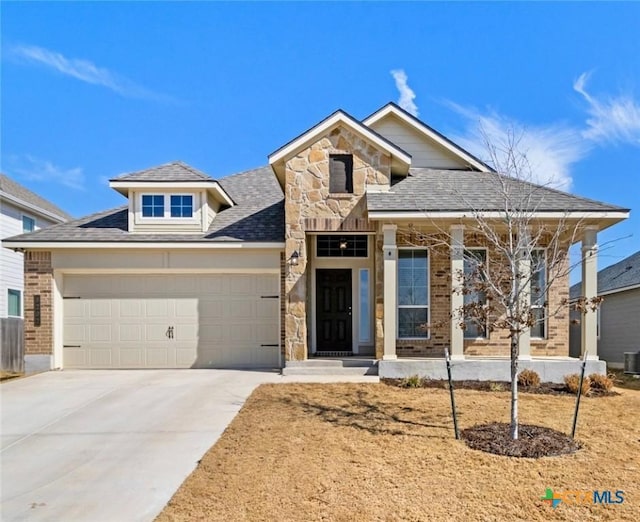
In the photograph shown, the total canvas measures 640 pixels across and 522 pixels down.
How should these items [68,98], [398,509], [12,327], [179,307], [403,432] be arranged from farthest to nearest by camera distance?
1. [68,98]
2. [12,327]
3. [179,307]
4. [403,432]
5. [398,509]

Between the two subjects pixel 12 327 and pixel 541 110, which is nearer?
pixel 541 110

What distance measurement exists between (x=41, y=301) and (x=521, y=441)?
10.9m

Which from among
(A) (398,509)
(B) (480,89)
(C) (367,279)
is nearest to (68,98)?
(C) (367,279)

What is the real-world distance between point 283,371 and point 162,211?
5160mm

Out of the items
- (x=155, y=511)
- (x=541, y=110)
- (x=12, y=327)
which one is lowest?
(x=155, y=511)

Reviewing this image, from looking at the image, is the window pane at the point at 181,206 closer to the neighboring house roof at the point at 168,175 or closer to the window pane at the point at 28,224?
the neighboring house roof at the point at 168,175

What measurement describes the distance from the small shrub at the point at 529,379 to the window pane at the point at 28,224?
63.0 feet

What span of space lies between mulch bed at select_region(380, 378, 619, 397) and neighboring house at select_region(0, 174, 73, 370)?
15.5 meters

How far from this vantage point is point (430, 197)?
11141mm

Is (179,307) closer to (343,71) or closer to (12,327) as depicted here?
(12,327)

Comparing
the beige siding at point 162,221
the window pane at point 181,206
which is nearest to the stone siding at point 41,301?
the beige siding at point 162,221

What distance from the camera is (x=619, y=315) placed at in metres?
16.9

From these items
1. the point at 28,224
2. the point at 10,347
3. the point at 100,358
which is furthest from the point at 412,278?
the point at 28,224

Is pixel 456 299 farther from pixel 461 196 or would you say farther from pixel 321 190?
pixel 321 190
